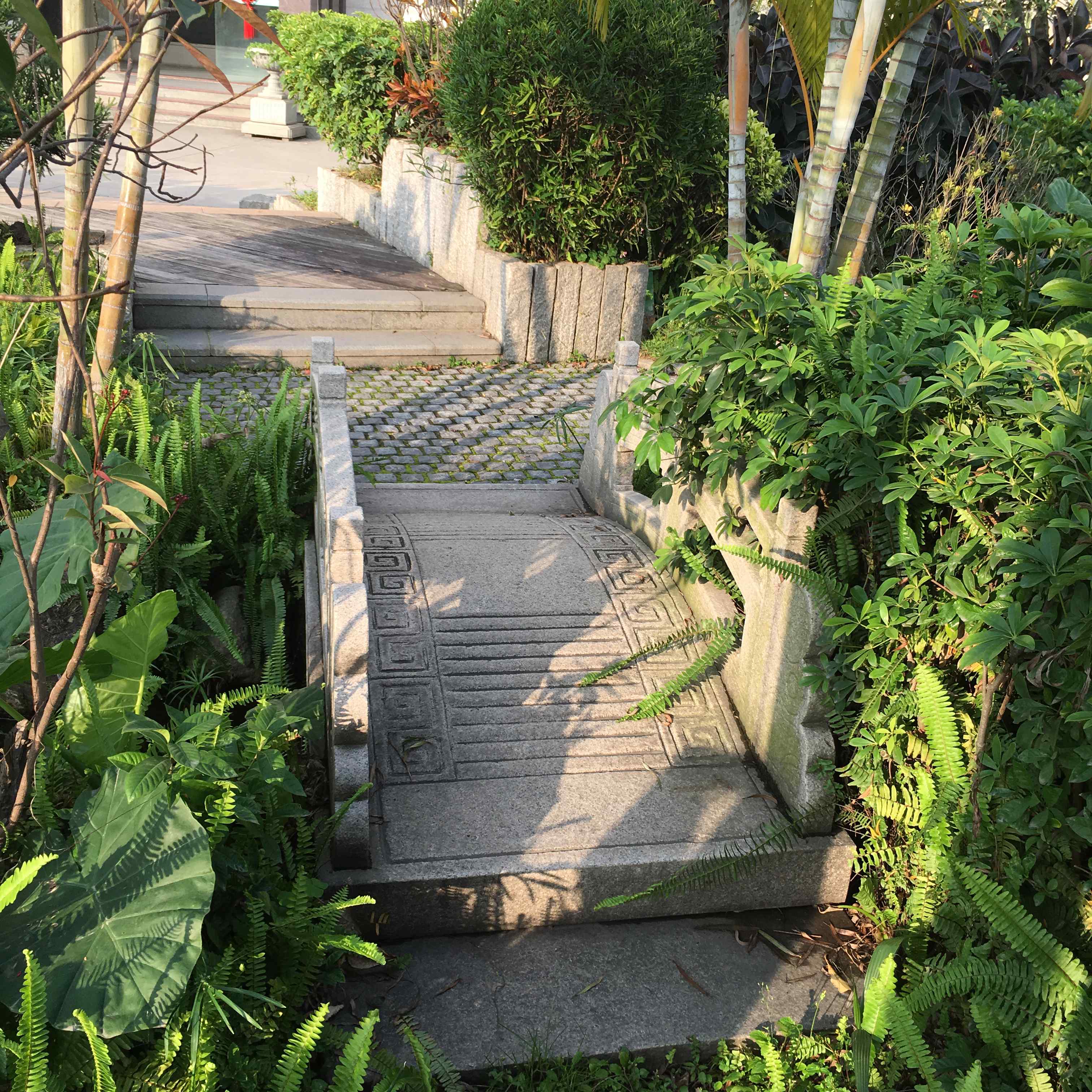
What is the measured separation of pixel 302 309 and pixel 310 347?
30.0 inches

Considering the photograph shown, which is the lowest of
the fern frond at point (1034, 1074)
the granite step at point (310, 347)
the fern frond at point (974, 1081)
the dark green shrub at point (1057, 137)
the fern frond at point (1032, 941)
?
the fern frond at point (1034, 1074)

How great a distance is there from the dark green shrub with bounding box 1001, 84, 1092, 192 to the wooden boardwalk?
16.8 feet

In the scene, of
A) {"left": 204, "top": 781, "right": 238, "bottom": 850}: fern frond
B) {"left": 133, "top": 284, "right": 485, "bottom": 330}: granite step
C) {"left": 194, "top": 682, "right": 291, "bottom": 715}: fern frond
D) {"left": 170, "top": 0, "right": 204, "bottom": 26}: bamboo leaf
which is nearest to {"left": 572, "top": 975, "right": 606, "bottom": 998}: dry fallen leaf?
{"left": 204, "top": 781, "right": 238, "bottom": 850}: fern frond

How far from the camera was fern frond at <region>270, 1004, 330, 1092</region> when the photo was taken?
227 centimetres

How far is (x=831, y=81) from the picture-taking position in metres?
4.88

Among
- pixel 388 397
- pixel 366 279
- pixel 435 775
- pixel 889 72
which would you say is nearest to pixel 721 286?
pixel 435 775

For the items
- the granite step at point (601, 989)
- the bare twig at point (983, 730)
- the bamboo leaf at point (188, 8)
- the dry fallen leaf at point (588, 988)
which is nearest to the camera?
the bamboo leaf at point (188, 8)

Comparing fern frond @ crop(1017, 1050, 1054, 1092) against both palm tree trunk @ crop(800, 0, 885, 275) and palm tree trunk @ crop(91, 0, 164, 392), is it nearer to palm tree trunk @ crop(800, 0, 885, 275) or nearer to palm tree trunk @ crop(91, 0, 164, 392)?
palm tree trunk @ crop(800, 0, 885, 275)

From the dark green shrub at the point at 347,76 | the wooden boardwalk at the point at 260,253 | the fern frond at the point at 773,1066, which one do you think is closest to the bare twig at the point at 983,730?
the fern frond at the point at 773,1066

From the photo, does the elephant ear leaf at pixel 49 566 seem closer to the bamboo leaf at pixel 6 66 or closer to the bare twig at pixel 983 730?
the bamboo leaf at pixel 6 66

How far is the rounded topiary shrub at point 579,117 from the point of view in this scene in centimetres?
769

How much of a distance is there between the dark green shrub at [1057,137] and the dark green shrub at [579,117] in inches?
107

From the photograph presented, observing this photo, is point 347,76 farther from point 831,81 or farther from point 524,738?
point 524,738

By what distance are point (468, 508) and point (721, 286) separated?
8.09ft
